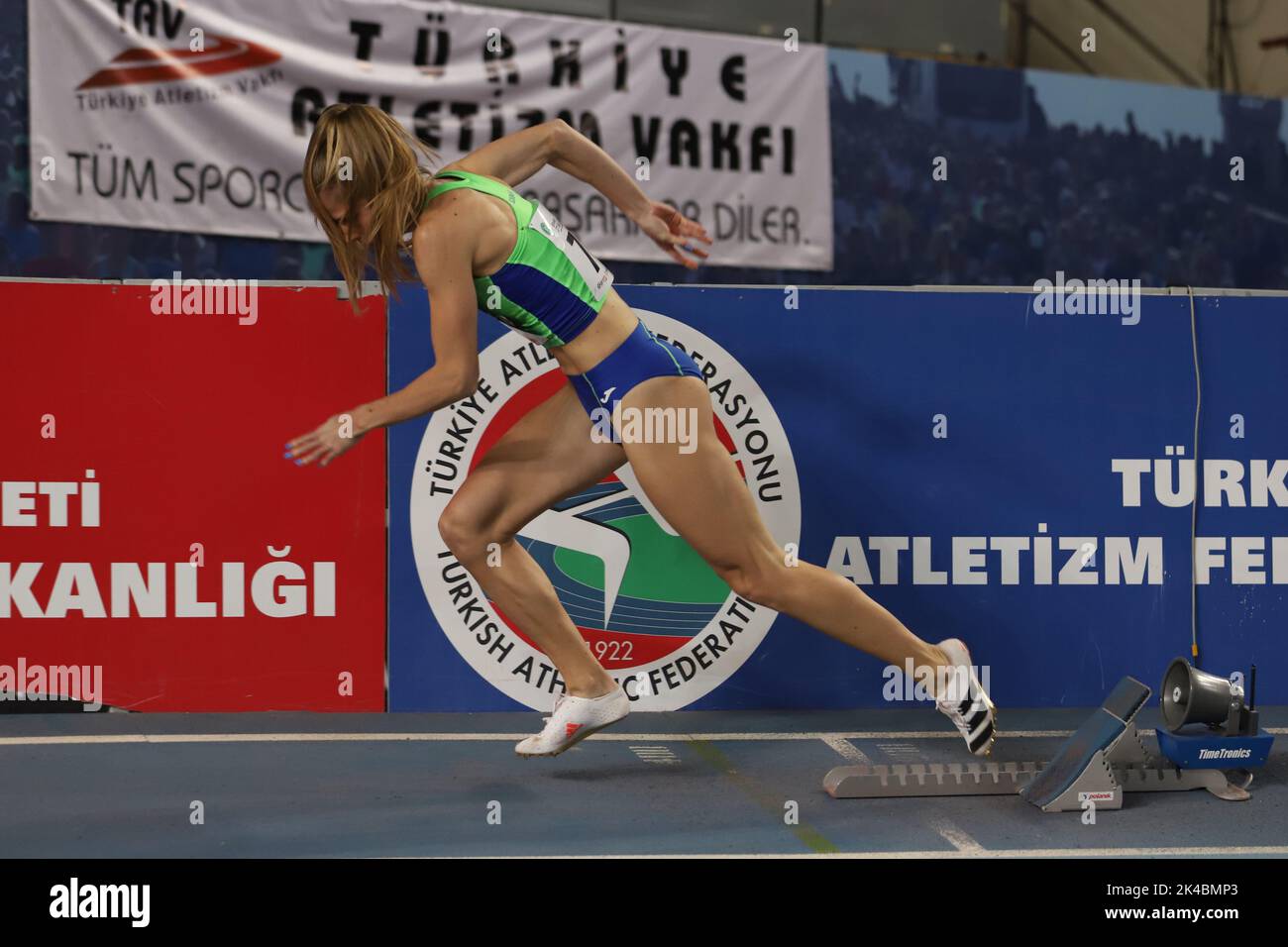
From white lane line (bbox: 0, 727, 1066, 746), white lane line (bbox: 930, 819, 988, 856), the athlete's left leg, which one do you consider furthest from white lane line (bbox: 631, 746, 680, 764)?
white lane line (bbox: 930, 819, 988, 856)

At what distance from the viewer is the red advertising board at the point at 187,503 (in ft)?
14.8

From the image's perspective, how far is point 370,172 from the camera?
3.36m

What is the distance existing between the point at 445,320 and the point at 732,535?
3.03 feet

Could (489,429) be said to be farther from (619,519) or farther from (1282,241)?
(1282,241)

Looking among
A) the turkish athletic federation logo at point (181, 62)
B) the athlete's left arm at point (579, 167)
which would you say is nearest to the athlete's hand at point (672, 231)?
the athlete's left arm at point (579, 167)

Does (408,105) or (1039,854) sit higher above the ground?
(408,105)

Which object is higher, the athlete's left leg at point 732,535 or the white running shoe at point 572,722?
the athlete's left leg at point 732,535

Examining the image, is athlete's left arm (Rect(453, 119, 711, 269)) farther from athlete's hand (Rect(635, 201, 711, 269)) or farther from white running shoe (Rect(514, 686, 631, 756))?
white running shoe (Rect(514, 686, 631, 756))

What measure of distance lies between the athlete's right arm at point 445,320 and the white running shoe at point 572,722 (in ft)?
3.10

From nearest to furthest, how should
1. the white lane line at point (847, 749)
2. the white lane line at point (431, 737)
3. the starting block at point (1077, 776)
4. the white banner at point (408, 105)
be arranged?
the starting block at point (1077, 776), the white lane line at point (847, 749), the white lane line at point (431, 737), the white banner at point (408, 105)

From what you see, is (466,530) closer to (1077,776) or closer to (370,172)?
(370,172)

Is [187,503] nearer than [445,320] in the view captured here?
No

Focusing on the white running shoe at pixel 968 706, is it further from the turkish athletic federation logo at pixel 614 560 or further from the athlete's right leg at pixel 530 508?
the turkish athletic federation logo at pixel 614 560

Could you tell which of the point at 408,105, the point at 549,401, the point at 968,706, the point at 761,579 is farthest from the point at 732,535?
the point at 408,105
